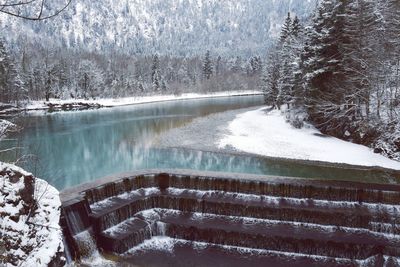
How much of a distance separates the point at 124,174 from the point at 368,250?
12.3m

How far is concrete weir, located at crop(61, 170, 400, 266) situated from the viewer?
44.4 ft

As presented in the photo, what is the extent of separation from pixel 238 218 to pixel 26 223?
9386mm

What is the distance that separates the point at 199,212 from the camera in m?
16.4

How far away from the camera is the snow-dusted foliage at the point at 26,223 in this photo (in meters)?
8.26

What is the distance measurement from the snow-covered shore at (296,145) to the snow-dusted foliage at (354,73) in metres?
1.15

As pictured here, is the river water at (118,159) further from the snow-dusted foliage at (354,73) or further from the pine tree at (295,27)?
the pine tree at (295,27)

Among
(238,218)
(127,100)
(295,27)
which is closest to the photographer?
(238,218)

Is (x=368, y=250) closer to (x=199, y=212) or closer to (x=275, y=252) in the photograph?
(x=275, y=252)

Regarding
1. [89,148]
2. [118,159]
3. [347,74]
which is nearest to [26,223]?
[118,159]

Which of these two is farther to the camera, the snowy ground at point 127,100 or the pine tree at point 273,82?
the snowy ground at point 127,100

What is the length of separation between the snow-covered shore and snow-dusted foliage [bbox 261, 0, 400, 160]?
1.15 m

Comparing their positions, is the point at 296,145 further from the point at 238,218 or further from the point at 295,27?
the point at 295,27

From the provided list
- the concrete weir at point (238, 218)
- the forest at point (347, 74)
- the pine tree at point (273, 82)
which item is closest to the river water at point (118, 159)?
the concrete weir at point (238, 218)

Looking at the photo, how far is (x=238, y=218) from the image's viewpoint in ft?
52.0
